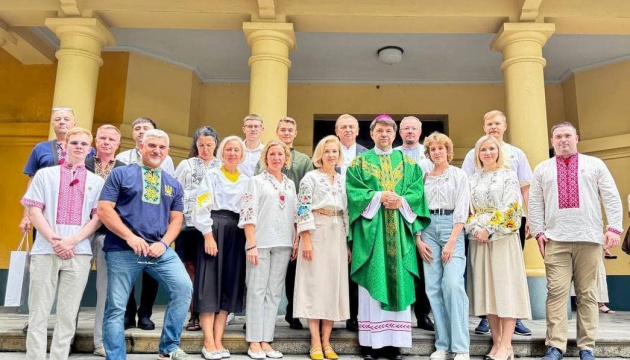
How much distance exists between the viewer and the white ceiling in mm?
7203

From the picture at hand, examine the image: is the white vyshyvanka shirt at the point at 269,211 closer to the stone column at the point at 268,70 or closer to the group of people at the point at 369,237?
the group of people at the point at 369,237

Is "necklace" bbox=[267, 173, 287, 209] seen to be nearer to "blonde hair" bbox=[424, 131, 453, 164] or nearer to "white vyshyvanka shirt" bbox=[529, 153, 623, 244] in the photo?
"blonde hair" bbox=[424, 131, 453, 164]

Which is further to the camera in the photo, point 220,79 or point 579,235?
point 220,79

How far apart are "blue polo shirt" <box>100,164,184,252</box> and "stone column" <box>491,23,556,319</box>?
13.6ft

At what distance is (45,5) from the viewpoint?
5.89m

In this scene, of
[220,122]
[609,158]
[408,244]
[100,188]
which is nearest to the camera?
[100,188]

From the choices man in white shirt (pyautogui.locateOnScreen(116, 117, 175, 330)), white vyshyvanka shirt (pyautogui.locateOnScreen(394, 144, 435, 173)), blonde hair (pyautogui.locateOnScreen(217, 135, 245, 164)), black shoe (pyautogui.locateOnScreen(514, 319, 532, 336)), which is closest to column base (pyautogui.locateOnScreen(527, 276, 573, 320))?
black shoe (pyautogui.locateOnScreen(514, 319, 532, 336))

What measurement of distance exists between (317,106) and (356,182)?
5051 mm

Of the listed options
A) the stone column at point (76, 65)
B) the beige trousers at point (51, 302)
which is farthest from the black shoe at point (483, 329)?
the stone column at point (76, 65)

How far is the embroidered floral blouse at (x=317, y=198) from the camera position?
3630 millimetres

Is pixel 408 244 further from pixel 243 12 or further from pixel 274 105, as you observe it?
pixel 243 12

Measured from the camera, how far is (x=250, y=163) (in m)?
4.36

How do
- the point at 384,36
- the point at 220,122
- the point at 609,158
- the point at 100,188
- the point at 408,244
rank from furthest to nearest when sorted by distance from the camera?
the point at 220,122 < the point at 609,158 < the point at 384,36 < the point at 408,244 < the point at 100,188

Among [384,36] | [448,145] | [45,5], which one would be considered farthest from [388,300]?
[45,5]
